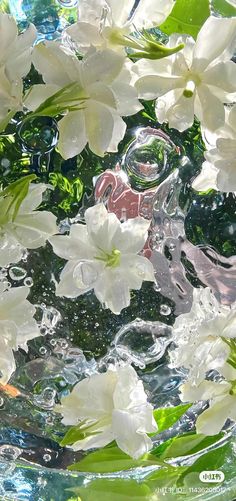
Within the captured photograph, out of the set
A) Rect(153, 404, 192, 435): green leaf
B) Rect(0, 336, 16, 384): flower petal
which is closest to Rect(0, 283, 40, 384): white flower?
Rect(0, 336, 16, 384): flower petal

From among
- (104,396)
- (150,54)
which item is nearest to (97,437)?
(104,396)

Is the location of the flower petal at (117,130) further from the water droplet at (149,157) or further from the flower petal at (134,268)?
the water droplet at (149,157)

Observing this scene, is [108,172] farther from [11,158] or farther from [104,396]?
[104,396]

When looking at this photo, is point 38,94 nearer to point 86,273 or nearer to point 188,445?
point 86,273

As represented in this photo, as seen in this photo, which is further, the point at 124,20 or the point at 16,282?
the point at 16,282

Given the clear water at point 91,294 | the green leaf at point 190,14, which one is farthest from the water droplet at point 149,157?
the green leaf at point 190,14

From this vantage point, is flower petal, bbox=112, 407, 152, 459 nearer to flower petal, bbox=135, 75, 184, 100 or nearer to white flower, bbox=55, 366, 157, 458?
white flower, bbox=55, 366, 157, 458
